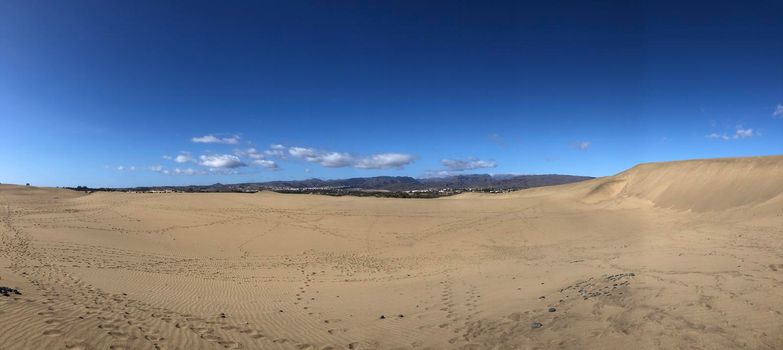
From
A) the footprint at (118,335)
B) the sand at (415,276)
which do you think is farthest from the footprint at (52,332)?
the footprint at (118,335)

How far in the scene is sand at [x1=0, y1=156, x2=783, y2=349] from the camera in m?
6.85

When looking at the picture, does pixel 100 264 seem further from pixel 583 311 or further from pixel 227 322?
pixel 583 311

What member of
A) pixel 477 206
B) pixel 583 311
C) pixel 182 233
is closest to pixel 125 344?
pixel 583 311

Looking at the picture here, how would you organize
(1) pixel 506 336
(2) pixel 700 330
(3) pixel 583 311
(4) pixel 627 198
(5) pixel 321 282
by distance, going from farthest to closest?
(4) pixel 627 198 < (5) pixel 321 282 < (3) pixel 583 311 < (1) pixel 506 336 < (2) pixel 700 330

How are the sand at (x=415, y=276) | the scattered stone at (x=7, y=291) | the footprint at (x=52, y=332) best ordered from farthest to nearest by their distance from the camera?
1. the scattered stone at (x=7, y=291)
2. the sand at (x=415, y=276)
3. the footprint at (x=52, y=332)

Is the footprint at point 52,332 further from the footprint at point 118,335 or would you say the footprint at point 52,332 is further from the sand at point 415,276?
the footprint at point 118,335

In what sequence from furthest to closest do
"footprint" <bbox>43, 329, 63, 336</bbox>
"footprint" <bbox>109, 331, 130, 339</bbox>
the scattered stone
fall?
1. the scattered stone
2. "footprint" <bbox>109, 331, 130, 339</bbox>
3. "footprint" <bbox>43, 329, 63, 336</bbox>

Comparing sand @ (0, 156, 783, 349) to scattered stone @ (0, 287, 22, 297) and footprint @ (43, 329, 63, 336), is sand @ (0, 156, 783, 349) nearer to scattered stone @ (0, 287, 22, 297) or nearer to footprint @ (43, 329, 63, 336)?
footprint @ (43, 329, 63, 336)

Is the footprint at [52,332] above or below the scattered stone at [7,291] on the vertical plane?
below

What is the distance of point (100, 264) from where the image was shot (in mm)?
14664

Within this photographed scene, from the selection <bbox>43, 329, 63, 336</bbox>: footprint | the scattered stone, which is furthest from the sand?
the scattered stone

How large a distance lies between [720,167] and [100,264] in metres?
37.1

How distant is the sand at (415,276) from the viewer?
22.5ft

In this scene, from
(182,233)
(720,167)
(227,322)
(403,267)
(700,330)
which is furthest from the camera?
(720,167)
